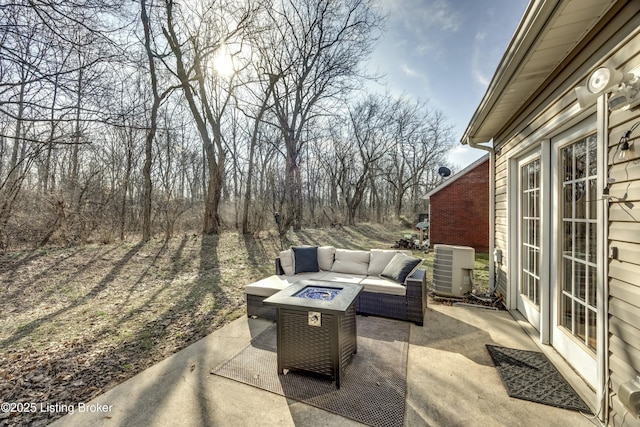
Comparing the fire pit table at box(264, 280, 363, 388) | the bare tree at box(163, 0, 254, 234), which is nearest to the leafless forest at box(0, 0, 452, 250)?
the bare tree at box(163, 0, 254, 234)

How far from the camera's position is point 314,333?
2344mm

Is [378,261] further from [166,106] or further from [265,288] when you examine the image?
[166,106]

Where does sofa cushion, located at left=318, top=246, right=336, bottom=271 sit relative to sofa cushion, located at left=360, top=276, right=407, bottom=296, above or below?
above

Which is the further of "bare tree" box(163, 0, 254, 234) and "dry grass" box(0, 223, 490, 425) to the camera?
"bare tree" box(163, 0, 254, 234)

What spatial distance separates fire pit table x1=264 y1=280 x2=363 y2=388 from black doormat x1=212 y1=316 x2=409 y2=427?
3.9 inches

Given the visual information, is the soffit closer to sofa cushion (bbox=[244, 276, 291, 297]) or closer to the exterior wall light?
the exterior wall light

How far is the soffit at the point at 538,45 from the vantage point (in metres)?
1.71

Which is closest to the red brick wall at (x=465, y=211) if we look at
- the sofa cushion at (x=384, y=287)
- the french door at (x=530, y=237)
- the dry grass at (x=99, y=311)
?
the french door at (x=530, y=237)

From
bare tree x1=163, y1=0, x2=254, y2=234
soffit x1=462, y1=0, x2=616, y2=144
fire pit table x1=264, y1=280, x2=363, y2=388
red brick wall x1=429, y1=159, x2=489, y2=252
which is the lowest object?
fire pit table x1=264, y1=280, x2=363, y2=388

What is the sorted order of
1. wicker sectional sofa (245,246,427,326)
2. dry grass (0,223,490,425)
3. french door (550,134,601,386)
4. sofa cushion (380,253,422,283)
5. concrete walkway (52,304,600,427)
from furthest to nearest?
1. sofa cushion (380,253,422,283)
2. wicker sectional sofa (245,246,427,326)
3. dry grass (0,223,490,425)
4. french door (550,134,601,386)
5. concrete walkway (52,304,600,427)

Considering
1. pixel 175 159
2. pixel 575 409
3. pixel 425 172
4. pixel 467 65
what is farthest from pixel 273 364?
pixel 425 172

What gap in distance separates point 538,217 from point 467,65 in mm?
5536

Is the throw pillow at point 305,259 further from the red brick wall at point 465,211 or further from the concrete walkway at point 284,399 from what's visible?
the red brick wall at point 465,211

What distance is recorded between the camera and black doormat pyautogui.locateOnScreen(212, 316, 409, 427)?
200 cm
